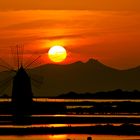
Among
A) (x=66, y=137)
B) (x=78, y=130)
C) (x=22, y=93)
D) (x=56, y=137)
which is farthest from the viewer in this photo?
(x=22, y=93)

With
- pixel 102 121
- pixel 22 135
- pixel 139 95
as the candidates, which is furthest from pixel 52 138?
pixel 139 95

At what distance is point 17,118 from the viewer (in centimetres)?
7519

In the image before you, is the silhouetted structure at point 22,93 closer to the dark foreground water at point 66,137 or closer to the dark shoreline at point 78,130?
the dark shoreline at point 78,130

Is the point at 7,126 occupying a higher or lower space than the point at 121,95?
lower

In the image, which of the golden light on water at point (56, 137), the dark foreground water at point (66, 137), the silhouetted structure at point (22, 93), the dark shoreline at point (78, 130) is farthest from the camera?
the silhouetted structure at point (22, 93)

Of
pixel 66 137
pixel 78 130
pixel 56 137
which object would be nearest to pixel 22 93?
pixel 78 130

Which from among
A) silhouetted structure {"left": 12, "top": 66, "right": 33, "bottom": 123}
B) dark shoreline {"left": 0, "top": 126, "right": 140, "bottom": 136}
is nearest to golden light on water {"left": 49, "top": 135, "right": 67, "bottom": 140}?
dark shoreline {"left": 0, "top": 126, "right": 140, "bottom": 136}

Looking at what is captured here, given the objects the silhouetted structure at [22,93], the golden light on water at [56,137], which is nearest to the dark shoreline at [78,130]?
the golden light on water at [56,137]

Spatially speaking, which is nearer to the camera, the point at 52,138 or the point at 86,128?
the point at 52,138

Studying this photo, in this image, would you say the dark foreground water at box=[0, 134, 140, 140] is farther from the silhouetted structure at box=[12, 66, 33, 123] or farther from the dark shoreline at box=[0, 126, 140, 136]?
the silhouetted structure at box=[12, 66, 33, 123]

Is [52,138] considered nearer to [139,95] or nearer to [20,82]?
[20,82]

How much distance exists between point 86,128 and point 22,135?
7.29 meters

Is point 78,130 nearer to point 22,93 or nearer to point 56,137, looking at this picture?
point 56,137

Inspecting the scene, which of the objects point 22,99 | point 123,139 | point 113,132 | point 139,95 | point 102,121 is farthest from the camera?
point 139,95
